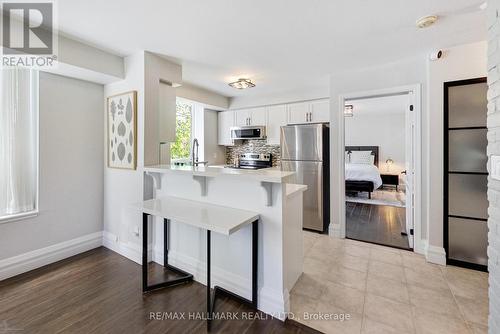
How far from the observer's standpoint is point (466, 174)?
2.51 m

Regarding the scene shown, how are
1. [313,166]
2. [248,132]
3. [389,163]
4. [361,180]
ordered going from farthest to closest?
[389,163], [361,180], [248,132], [313,166]

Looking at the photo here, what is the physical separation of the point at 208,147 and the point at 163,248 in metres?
2.85

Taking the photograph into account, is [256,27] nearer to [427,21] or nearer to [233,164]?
[427,21]

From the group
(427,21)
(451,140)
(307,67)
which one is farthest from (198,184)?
(451,140)

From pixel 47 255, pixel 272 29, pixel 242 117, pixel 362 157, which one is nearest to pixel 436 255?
pixel 272 29

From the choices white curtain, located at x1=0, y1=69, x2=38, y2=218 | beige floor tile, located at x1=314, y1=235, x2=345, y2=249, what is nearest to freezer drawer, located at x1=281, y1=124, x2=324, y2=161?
beige floor tile, located at x1=314, y1=235, x2=345, y2=249

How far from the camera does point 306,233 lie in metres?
3.66

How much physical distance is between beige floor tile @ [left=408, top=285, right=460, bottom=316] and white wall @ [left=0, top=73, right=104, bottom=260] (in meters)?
3.66

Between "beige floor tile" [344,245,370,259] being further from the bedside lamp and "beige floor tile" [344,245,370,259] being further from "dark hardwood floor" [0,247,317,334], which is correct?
the bedside lamp

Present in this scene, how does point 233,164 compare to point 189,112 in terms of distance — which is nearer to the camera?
point 189,112

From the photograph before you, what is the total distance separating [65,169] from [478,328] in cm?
419

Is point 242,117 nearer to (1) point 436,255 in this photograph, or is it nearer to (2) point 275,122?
(2) point 275,122

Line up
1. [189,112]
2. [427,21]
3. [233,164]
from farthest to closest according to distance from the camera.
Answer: [233,164], [189,112], [427,21]

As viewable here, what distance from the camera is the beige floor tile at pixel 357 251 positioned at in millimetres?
2861
